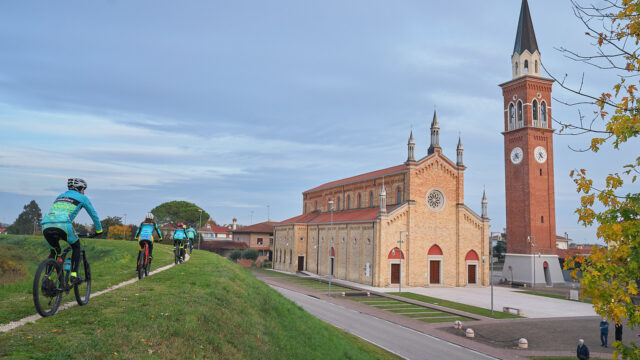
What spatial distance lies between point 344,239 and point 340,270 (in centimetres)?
409

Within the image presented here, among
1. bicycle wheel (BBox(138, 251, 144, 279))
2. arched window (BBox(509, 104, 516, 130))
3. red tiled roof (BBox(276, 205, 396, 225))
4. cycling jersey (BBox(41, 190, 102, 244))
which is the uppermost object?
arched window (BBox(509, 104, 516, 130))

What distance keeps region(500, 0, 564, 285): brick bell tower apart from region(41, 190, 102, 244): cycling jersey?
5790cm

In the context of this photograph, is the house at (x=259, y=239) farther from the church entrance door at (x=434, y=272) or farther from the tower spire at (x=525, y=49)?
the tower spire at (x=525, y=49)

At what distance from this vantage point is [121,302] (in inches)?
367

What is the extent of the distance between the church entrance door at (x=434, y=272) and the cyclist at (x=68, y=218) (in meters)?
47.1

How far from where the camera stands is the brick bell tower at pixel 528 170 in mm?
56406

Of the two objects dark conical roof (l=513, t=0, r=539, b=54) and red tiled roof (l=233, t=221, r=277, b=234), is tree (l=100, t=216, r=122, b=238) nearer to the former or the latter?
red tiled roof (l=233, t=221, r=277, b=234)

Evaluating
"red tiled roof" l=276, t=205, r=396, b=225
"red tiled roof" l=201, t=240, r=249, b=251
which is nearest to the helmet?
"red tiled roof" l=276, t=205, r=396, b=225

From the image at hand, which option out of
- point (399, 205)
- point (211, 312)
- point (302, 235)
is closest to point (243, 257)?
point (302, 235)

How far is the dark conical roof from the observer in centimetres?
6045

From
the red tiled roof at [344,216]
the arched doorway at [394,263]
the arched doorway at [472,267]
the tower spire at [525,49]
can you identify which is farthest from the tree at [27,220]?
the tower spire at [525,49]

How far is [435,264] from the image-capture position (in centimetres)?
5162

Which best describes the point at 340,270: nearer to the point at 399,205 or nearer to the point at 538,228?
the point at 399,205

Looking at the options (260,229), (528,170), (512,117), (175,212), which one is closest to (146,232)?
(528,170)
